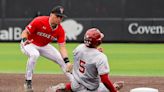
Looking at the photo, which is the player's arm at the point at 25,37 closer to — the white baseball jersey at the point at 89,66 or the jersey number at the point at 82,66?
the white baseball jersey at the point at 89,66

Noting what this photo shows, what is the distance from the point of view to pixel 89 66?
8.13 metres

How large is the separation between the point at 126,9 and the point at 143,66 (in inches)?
368

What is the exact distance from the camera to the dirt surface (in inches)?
447

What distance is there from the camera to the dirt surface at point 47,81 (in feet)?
37.2

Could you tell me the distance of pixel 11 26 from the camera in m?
25.8

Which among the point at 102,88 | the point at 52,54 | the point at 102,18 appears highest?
the point at 102,88

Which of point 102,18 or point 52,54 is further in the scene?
point 102,18

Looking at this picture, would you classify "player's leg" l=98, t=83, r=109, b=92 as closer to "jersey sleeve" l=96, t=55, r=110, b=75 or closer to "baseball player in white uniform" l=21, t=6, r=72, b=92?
"jersey sleeve" l=96, t=55, r=110, b=75

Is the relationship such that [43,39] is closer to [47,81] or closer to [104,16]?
[47,81]

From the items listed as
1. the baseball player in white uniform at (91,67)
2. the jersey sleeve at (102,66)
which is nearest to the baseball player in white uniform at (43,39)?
the baseball player in white uniform at (91,67)

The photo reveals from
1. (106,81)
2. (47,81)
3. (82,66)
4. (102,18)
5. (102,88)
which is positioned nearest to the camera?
(106,81)

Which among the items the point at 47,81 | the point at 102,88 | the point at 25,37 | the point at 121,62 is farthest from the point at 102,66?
the point at 121,62

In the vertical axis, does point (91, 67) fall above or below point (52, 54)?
above

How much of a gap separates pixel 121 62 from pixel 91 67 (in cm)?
894
